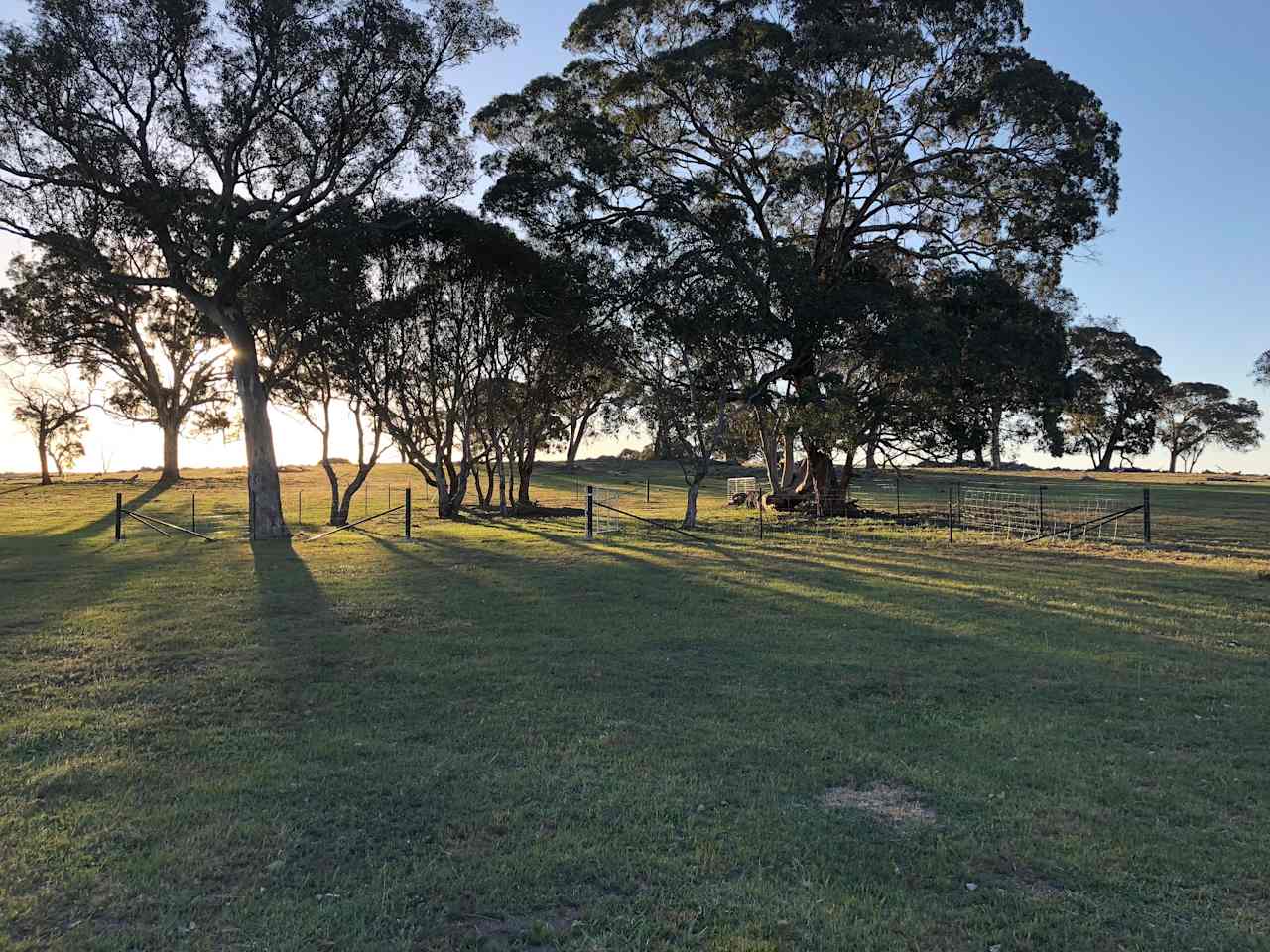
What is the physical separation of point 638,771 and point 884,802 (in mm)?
1554

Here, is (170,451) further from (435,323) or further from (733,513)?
(733,513)

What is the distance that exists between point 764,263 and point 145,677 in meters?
21.0

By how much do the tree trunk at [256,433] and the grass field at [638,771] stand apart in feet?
32.6

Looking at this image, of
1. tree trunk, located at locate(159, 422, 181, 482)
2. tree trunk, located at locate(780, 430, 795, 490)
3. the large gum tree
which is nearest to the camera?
the large gum tree

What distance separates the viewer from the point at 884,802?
510cm

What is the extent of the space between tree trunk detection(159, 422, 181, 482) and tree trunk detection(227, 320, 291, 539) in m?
27.5

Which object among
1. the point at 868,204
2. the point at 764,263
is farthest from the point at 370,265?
the point at 868,204

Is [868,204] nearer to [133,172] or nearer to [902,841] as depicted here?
[133,172]

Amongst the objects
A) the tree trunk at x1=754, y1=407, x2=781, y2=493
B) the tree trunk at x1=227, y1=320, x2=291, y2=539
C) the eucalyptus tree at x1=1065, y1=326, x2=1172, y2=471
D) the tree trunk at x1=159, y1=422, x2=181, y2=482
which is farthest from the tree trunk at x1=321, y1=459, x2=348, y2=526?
the eucalyptus tree at x1=1065, y1=326, x2=1172, y2=471

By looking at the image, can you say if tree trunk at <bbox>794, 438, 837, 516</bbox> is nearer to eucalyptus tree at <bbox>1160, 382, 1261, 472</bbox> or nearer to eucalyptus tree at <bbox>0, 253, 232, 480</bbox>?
eucalyptus tree at <bbox>0, 253, 232, 480</bbox>

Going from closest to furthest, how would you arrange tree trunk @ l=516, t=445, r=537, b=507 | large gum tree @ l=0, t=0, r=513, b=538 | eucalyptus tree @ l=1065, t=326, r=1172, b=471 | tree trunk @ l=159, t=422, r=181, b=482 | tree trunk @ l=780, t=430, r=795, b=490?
large gum tree @ l=0, t=0, r=513, b=538
tree trunk @ l=780, t=430, r=795, b=490
tree trunk @ l=516, t=445, r=537, b=507
tree trunk @ l=159, t=422, r=181, b=482
eucalyptus tree @ l=1065, t=326, r=1172, b=471

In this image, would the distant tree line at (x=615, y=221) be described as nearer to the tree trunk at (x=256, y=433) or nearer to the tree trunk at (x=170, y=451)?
the tree trunk at (x=256, y=433)

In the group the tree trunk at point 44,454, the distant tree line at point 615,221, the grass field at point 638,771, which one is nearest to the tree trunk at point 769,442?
the distant tree line at point 615,221

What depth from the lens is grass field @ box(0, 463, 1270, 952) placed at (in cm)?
384
